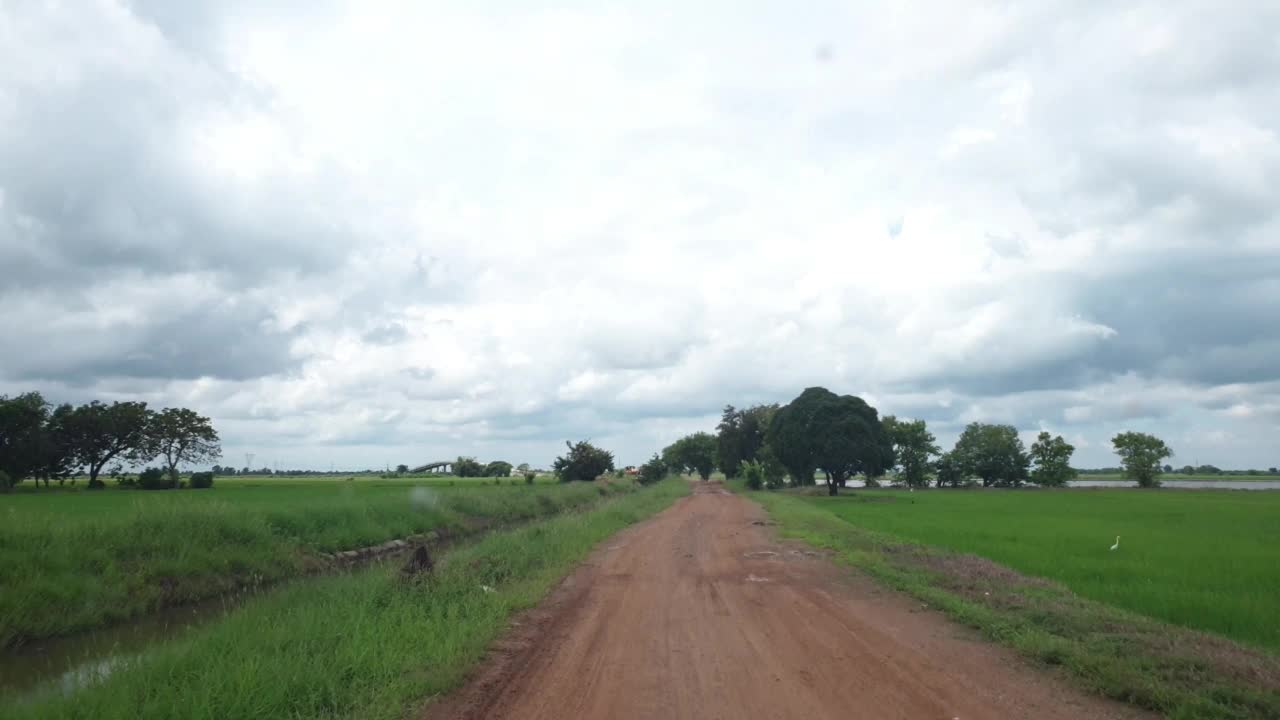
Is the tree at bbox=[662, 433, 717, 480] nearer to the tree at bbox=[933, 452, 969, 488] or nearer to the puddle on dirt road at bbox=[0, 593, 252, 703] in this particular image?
the tree at bbox=[933, 452, 969, 488]

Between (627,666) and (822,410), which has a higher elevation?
(822,410)

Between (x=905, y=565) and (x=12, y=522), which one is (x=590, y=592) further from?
(x=12, y=522)

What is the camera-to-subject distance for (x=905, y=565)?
14.9 metres

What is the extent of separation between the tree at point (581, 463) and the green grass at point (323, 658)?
62.3 metres

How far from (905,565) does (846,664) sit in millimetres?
8005

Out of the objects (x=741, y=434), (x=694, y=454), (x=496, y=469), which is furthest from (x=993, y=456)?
(x=496, y=469)

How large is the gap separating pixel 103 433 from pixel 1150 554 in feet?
214

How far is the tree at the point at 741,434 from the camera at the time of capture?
84.1 metres

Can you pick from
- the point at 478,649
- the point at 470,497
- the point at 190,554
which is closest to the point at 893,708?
the point at 478,649

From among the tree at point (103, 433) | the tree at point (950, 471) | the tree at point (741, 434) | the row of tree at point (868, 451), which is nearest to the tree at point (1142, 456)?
the row of tree at point (868, 451)

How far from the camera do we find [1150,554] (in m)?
17.4

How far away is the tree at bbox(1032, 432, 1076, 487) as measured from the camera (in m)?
88.4

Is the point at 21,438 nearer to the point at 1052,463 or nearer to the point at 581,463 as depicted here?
the point at 581,463

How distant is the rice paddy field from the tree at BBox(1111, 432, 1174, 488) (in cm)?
5472
